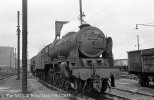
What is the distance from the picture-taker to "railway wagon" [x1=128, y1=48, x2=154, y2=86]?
48.4 feet

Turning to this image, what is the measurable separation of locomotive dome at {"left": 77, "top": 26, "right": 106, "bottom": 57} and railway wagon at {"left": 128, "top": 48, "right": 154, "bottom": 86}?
3.99 meters

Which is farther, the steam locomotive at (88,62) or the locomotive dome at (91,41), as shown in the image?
the locomotive dome at (91,41)

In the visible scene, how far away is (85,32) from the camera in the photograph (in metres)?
12.2

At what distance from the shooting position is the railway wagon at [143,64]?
14.8 m

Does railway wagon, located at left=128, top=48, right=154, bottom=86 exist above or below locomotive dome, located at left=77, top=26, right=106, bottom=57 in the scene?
below

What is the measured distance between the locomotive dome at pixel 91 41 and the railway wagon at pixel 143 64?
13.1 ft

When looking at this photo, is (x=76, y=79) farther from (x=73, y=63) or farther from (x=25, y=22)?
(x=25, y=22)

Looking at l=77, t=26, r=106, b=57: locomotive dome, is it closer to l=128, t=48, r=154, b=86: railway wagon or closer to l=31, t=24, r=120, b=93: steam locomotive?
l=31, t=24, r=120, b=93: steam locomotive

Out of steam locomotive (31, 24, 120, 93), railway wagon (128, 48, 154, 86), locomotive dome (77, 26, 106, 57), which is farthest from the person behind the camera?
railway wagon (128, 48, 154, 86)

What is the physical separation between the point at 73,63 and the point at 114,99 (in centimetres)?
277

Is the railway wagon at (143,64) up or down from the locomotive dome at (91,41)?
down

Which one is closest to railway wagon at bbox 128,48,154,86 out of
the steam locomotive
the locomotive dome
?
the steam locomotive

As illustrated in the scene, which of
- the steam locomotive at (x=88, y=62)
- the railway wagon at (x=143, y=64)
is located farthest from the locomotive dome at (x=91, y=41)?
the railway wagon at (x=143, y=64)

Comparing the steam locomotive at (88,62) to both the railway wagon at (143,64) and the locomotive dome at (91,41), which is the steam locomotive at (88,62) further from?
the railway wagon at (143,64)
